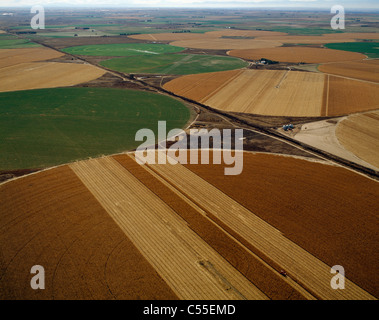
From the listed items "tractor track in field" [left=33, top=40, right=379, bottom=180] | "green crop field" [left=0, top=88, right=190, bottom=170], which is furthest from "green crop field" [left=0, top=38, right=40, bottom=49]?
"tractor track in field" [left=33, top=40, right=379, bottom=180]

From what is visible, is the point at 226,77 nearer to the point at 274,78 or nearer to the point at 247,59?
the point at 274,78

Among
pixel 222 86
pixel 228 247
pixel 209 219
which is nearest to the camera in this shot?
pixel 228 247

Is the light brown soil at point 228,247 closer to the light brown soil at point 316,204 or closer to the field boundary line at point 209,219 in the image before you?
the field boundary line at point 209,219

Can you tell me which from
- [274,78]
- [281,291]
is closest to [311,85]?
[274,78]

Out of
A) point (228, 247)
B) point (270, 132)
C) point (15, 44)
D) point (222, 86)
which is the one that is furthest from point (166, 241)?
point (15, 44)

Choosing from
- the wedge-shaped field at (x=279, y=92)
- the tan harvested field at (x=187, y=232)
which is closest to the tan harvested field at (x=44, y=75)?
the wedge-shaped field at (x=279, y=92)

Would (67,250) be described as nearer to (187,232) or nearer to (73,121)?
(187,232)
